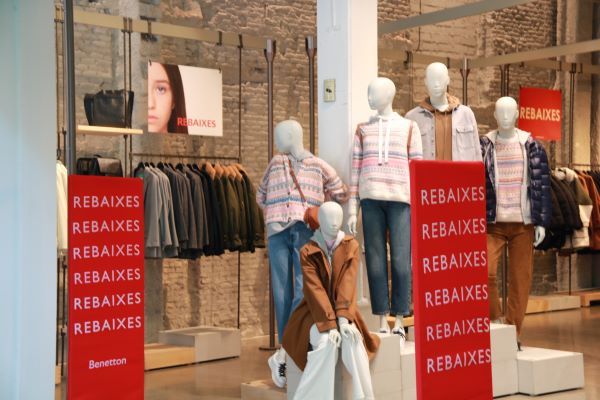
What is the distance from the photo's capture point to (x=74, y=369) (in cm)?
485

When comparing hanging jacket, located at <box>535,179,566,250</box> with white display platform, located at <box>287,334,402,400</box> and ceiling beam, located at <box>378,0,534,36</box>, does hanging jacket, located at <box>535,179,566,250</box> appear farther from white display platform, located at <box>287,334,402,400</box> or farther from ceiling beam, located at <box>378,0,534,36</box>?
white display platform, located at <box>287,334,402,400</box>

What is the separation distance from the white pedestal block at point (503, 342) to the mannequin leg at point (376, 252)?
0.72 metres

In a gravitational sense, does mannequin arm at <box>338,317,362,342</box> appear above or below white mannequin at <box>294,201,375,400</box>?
above

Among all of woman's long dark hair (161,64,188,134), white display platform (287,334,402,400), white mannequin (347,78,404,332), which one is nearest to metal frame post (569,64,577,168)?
woman's long dark hair (161,64,188,134)

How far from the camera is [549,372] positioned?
6457 mm

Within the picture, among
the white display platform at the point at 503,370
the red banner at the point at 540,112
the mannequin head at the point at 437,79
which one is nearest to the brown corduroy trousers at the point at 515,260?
the white display platform at the point at 503,370

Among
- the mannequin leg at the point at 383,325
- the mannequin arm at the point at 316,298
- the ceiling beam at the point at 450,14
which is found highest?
the ceiling beam at the point at 450,14

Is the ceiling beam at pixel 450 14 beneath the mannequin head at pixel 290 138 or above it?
above

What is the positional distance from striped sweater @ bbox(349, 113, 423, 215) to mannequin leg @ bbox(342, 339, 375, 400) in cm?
107

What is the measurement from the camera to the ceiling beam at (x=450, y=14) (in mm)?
8110

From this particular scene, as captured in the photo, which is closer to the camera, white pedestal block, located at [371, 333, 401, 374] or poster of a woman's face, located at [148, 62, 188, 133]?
white pedestal block, located at [371, 333, 401, 374]

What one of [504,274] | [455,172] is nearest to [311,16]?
[504,274]

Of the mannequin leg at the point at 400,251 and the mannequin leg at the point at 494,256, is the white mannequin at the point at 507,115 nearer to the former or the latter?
the mannequin leg at the point at 494,256

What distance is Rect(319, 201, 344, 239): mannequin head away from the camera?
570 centimetres
